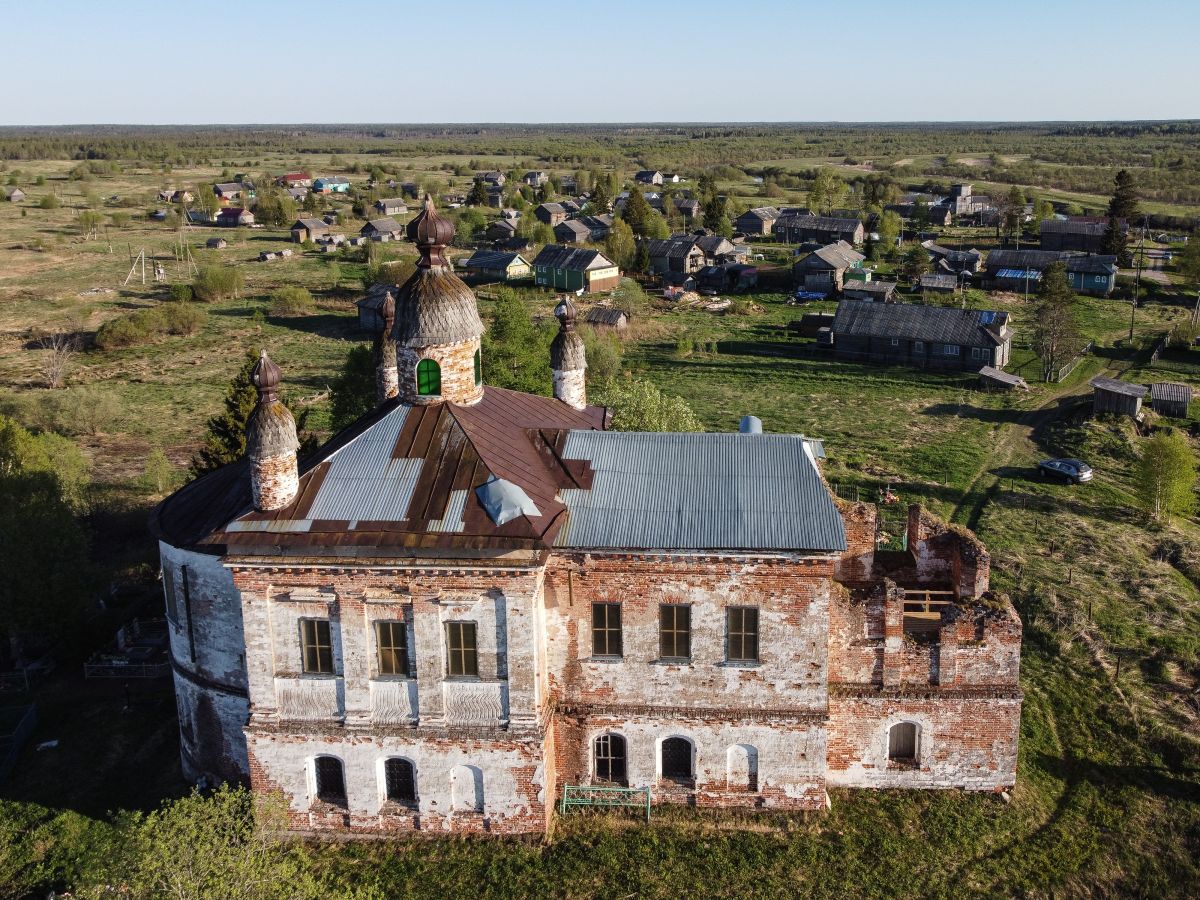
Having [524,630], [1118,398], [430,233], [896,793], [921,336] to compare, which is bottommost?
[896,793]

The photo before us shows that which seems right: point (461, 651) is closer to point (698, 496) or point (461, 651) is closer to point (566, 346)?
point (698, 496)

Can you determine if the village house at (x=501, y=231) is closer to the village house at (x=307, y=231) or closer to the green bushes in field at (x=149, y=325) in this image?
the village house at (x=307, y=231)

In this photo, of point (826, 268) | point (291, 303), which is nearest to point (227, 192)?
point (291, 303)

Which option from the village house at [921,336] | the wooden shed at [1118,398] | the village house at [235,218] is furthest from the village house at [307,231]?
the wooden shed at [1118,398]

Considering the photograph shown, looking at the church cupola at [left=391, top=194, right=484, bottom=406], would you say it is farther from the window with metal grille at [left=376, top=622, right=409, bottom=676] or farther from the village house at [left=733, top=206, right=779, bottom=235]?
the village house at [left=733, top=206, right=779, bottom=235]

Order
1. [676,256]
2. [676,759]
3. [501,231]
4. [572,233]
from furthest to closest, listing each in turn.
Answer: [501,231], [572,233], [676,256], [676,759]

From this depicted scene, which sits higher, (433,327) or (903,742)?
(433,327)

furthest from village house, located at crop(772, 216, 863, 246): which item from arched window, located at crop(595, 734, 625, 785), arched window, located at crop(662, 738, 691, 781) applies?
arched window, located at crop(595, 734, 625, 785)
